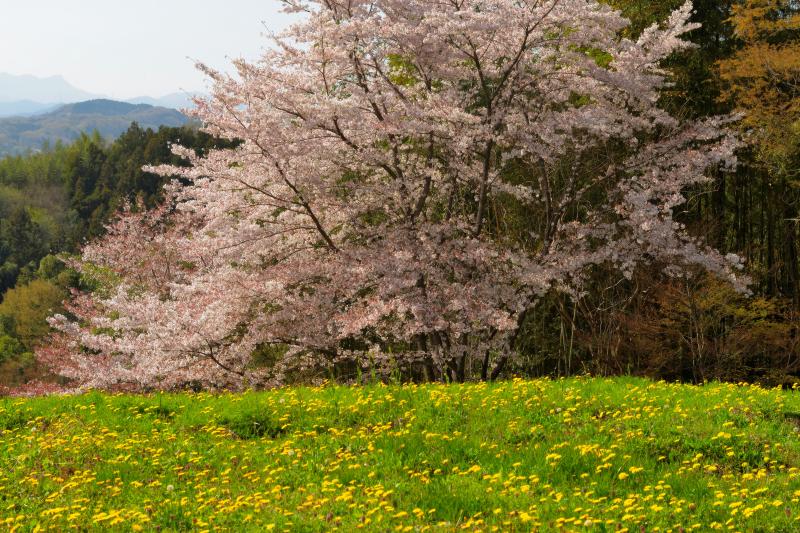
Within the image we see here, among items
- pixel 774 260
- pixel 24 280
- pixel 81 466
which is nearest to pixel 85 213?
pixel 24 280

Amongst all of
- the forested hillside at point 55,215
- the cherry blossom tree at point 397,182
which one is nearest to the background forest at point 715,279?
the cherry blossom tree at point 397,182

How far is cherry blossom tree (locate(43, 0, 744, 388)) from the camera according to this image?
43.8 ft

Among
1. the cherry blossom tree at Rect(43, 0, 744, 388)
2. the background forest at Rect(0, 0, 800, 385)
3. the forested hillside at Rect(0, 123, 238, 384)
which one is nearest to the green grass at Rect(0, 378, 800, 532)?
the cherry blossom tree at Rect(43, 0, 744, 388)

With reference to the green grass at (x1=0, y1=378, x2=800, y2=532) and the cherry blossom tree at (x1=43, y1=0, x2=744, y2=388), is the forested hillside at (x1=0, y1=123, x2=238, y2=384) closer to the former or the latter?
the cherry blossom tree at (x1=43, y1=0, x2=744, y2=388)

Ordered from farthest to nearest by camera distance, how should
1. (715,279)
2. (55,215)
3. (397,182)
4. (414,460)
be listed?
(55,215) < (715,279) < (397,182) < (414,460)

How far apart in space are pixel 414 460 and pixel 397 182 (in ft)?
24.9

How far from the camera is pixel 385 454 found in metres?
7.53

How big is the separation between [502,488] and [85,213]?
97.0 meters

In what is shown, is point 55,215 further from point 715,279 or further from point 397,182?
point 397,182

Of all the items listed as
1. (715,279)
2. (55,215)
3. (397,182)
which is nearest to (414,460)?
(397,182)

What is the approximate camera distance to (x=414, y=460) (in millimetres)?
7383

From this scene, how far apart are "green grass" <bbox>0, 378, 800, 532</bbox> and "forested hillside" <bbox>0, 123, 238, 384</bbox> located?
52630 millimetres

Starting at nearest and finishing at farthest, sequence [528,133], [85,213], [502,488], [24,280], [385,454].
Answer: [502,488] → [385,454] → [528,133] → [24,280] → [85,213]

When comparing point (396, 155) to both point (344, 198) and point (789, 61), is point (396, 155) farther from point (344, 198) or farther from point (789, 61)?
point (789, 61)
